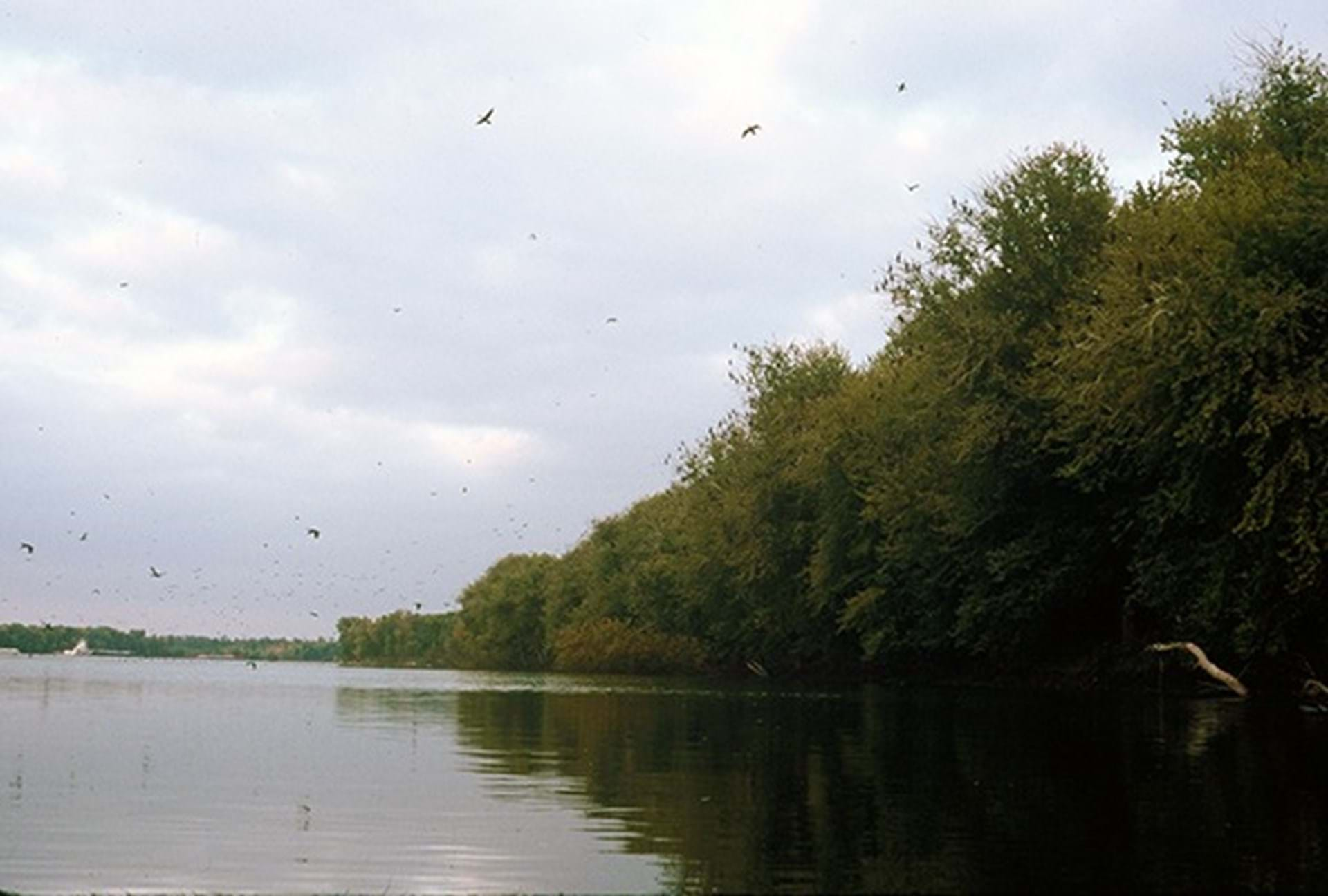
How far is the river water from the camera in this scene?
14867mm

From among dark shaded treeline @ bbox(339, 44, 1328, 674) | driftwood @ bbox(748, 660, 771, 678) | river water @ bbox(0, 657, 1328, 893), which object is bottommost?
river water @ bbox(0, 657, 1328, 893)

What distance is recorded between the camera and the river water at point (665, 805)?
14867 millimetres

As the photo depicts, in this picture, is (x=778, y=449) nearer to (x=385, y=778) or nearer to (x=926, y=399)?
(x=926, y=399)

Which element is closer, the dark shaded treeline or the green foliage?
the dark shaded treeline

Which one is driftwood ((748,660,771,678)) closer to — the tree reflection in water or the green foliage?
the green foliage

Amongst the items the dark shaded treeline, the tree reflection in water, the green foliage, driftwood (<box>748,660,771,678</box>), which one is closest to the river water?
the tree reflection in water

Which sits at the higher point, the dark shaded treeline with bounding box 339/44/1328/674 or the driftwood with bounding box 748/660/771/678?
the dark shaded treeline with bounding box 339/44/1328/674

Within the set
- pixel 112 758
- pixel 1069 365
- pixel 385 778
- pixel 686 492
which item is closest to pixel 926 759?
pixel 385 778

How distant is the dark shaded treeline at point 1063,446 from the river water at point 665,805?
7419mm

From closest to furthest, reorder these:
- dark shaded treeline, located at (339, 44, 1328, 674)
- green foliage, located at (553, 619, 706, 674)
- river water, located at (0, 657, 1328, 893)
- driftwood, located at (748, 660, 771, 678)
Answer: river water, located at (0, 657, 1328, 893) < dark shaded treeline, located at (339, 44, 1328, 674) < driftwood, located at (748, 660, 771, 678) < green foliage, located at (553, 619, 706, 674)

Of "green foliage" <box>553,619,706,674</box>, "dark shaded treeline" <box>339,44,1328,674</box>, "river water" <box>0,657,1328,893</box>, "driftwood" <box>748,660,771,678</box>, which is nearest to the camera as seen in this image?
"river water" <box>0,657,1328,893</box>

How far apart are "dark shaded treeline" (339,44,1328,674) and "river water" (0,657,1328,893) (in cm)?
742

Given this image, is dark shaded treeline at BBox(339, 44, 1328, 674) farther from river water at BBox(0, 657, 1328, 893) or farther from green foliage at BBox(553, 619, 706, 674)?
river water at BBox(0, 657, 1328, 893)

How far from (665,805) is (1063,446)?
4748 cm
